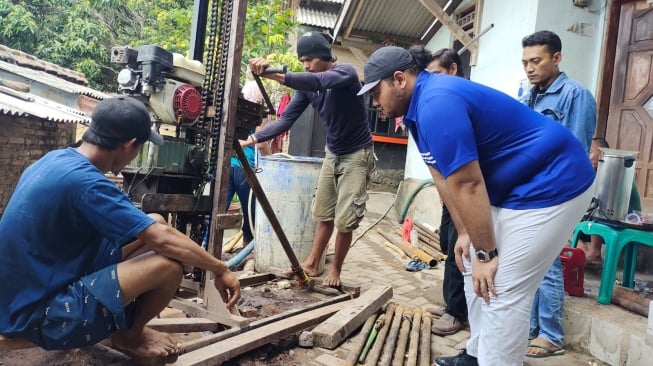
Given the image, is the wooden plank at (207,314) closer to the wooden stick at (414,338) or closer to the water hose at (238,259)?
the wooden stick at (414,338)

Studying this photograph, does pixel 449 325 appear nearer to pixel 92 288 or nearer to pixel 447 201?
pixel 447 201

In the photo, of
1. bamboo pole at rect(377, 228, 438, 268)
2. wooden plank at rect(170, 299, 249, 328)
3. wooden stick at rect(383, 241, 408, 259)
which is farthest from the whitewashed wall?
wooden plank at rect(170, 299, 249, 328)

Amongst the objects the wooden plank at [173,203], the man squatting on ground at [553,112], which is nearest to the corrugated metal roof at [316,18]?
the man squatting on ground at [553,112]

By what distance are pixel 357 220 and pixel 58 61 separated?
12847mm

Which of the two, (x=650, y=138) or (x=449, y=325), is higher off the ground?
(x=650, y=138)

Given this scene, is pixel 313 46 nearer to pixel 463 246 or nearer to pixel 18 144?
pixel 463 246

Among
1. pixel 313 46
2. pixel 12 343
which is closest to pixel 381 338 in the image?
pixel 12 343

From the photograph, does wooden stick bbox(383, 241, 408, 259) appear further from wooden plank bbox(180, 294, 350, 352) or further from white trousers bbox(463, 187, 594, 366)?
white trousers bbox(463, 187, 594, 366)

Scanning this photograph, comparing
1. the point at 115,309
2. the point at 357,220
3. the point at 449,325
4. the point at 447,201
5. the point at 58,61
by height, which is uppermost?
the point at 58,61

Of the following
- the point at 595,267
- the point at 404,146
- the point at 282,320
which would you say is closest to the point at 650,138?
the point at 595,267

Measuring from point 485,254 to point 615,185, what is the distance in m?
2.31

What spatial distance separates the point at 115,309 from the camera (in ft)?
6.34

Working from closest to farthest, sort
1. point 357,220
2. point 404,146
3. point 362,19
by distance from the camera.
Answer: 1. point 357,220
2. point 362,19
3. point 404,146

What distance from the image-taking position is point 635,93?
16.1 ft
